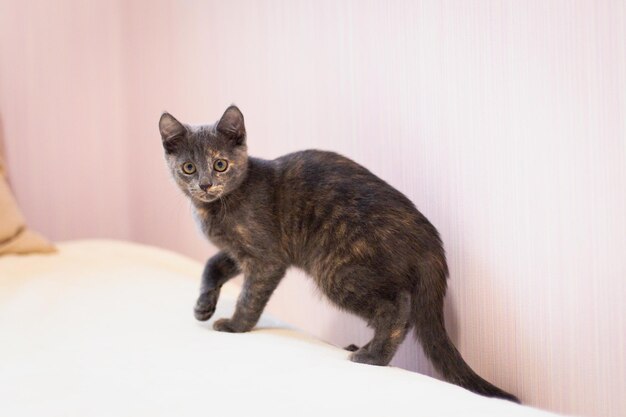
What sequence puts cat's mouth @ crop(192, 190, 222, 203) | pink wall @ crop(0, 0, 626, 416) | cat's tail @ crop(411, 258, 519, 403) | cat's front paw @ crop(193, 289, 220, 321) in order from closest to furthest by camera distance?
pink wall @ crop(0, 0, 626, 416) < cat's tail @ crop(411, 258, 519, 403) < cat's mouth @ crop(192, 190, 222, 203) < cat's front paw @ crop(193, 289, 220, 321)

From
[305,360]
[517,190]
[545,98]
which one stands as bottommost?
[305,360]

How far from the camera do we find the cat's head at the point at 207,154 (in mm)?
1724

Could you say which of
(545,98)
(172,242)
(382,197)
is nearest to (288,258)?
(382,197)

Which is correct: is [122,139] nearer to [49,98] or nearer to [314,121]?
[49,98]

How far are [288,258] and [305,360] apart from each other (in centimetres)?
37

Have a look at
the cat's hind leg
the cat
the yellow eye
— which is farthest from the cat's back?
the yellow eye

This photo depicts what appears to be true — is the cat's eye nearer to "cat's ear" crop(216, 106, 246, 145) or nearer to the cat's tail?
"cat's ear" crop(216, 106, 246, 145)

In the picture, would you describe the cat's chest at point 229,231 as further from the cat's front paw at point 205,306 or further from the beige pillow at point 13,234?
the beige pillow at point 13,234

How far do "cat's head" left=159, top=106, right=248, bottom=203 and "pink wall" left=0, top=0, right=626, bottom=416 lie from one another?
0.37 m

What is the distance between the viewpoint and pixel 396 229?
5.20 ft

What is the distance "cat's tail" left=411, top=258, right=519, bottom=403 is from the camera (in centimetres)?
150

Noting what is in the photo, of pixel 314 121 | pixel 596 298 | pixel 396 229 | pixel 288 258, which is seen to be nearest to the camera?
pixel 596 298

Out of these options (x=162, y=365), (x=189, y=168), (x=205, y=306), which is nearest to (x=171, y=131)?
(x=189, y=168)

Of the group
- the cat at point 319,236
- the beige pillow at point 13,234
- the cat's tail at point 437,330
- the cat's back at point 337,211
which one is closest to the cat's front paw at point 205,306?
the cat at point 319,236
